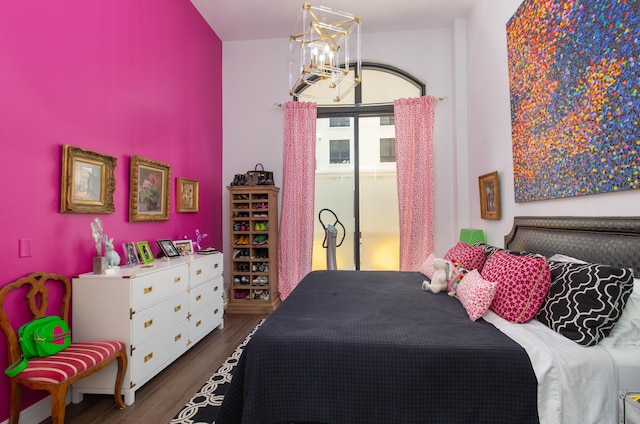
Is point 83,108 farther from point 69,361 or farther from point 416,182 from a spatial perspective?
point 416,182

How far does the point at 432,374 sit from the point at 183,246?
9.45ft

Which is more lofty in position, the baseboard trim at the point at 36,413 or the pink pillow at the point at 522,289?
the pink pillow at the point at 522,289

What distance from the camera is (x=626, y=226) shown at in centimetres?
180

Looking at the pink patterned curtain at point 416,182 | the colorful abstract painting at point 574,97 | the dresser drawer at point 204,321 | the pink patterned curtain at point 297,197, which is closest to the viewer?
the colorful abstract painting at point 574,97

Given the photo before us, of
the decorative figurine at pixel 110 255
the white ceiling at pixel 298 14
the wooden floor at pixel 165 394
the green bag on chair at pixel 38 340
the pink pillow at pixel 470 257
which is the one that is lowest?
the wooden floor at pixel 165 394

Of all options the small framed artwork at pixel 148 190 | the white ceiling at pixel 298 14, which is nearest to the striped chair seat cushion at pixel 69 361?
the small framed artwork at pixel 148 190

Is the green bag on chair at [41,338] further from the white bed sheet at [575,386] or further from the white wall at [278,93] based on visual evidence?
the white wall at [278,93]

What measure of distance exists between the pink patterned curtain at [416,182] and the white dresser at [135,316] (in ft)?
9.20

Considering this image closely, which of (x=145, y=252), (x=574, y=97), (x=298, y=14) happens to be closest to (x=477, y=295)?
(x=574, y=97)

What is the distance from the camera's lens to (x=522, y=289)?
1891mm

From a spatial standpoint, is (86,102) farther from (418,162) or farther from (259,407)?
(418,162)

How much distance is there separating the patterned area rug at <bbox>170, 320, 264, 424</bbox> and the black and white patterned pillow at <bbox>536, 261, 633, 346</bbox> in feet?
5.45

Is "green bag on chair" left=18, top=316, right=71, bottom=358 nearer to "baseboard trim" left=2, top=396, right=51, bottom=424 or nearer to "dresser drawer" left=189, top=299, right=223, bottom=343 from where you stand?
"baseboard trim" left=2, top=396, right=51, bottom=424

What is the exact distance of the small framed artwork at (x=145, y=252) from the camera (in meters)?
2.96
